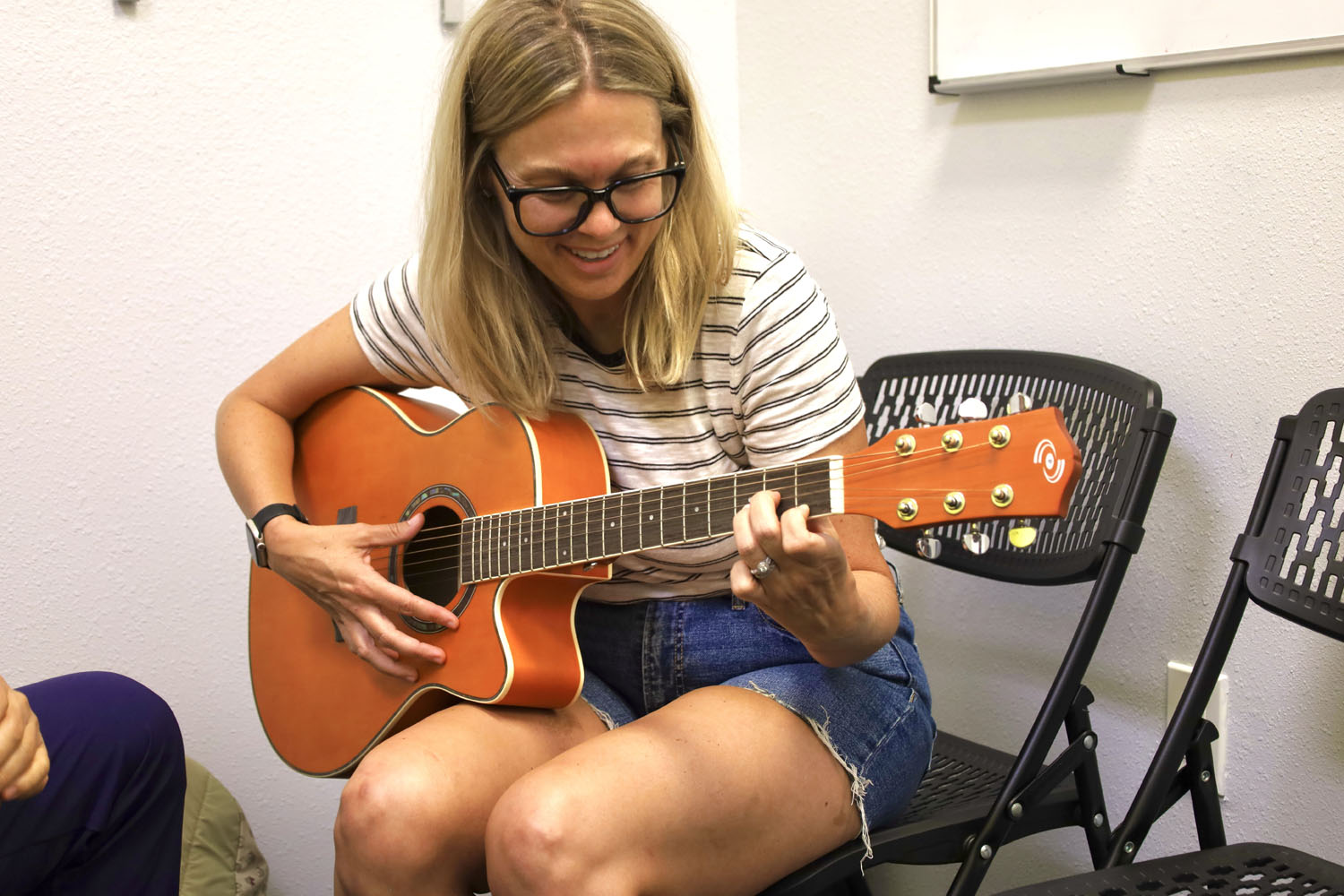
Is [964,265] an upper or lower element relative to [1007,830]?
upper

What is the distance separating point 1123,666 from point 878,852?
1.83ft

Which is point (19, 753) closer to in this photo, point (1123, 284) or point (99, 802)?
point (99, 802)

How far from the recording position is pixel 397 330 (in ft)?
4.40

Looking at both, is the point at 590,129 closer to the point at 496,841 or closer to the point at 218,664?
the point at 496,841

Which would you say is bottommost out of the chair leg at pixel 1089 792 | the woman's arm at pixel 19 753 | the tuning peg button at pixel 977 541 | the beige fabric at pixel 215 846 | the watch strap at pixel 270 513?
the beige fabric at pixel 215 846

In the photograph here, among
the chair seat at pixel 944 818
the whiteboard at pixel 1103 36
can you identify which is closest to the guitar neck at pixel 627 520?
the chair seat at pixel 944 818

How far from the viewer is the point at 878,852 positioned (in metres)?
1.09

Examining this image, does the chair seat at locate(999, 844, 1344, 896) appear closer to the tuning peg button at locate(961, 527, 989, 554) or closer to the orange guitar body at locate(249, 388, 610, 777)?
the tuning peg button at locate(961, 527, 989, 554)

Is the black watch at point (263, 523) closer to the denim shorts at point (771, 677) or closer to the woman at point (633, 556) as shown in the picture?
the woman at point (633, 556)

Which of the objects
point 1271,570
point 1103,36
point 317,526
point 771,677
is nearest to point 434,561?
point 317,526

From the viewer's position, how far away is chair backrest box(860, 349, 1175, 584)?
1.24 m

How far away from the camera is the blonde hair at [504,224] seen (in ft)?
3.44

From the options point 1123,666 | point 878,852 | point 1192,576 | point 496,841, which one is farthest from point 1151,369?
point 496,841

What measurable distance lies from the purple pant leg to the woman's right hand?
0.72ft
